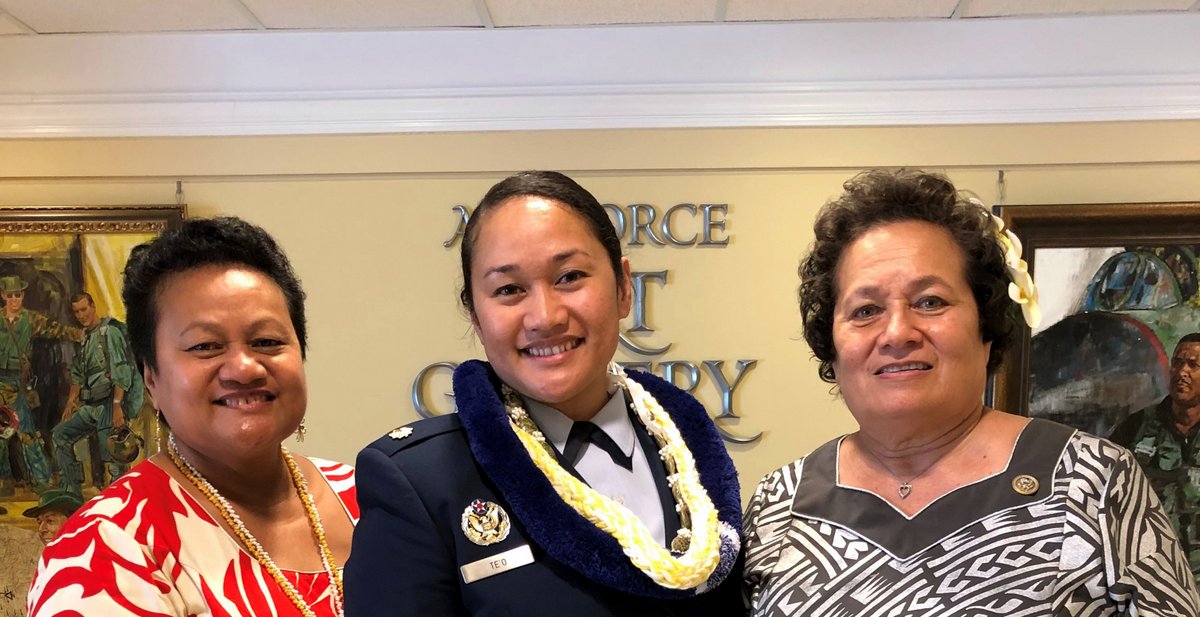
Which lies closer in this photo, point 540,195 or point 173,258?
point 540,195

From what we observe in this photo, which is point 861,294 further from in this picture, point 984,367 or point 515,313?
point 515,313

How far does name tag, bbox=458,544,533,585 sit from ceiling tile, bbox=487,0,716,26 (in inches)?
88.2

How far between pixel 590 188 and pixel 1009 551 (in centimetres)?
224

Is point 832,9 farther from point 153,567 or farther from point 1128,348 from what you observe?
point 153,567

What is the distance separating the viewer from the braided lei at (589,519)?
127 cm

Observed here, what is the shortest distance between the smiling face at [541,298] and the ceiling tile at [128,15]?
7.33ft

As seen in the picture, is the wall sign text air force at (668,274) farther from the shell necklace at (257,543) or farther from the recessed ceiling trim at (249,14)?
the shell necklace at (257,543)

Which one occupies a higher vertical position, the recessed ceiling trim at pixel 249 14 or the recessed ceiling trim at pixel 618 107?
the recessed ceiling trim at pixel 249 14

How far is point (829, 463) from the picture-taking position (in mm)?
1639

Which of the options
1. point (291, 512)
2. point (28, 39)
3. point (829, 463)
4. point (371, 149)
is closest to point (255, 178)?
point (371, 149)

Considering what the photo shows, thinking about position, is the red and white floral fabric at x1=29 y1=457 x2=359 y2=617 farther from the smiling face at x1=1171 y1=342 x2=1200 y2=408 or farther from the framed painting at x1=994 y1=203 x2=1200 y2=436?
the smiling face at x1=1171 y1=342 x2=1200 y2=408

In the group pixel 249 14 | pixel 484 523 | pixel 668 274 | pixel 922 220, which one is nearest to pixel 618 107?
pixel 668 274

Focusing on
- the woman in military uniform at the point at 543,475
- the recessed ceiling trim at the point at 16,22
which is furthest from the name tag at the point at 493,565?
the recessed ceiling trim at the point at 16,22

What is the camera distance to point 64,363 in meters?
3.35
